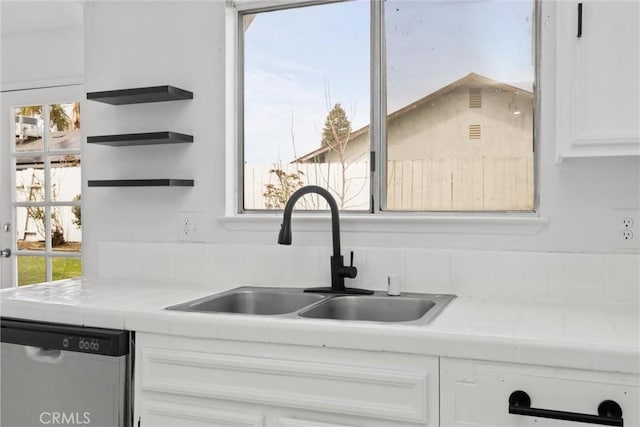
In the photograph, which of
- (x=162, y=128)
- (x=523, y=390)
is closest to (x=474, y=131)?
(x=523, y=390)

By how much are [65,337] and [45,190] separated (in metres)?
1.85

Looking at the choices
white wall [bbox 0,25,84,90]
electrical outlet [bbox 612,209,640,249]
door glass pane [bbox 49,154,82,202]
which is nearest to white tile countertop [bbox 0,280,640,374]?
electrical outlet [bbox 612,209,640,249]

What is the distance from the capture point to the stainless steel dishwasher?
1.76 m

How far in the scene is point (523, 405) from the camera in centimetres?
140

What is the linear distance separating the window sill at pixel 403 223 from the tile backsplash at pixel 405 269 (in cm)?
8

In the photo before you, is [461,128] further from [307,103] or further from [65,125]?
[65,125]

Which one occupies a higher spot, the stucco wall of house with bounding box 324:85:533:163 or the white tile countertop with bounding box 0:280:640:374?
the stucco wall of house with bounding box 324:85:533:163

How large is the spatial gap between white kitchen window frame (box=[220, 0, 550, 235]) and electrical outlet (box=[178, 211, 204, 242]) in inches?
4.4

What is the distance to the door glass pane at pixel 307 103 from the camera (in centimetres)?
235

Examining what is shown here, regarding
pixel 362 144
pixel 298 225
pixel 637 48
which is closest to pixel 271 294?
pixel 298 225

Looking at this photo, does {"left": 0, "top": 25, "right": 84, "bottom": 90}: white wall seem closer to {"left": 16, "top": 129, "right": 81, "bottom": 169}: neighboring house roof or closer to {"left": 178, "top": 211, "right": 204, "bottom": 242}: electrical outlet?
{"left": 16, "top": 129, "right": 81, "bottom": 169}: neighboring house roof

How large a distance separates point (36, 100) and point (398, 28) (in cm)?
222

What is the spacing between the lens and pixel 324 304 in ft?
6.52

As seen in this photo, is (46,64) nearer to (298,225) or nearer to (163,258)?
(163,258)
